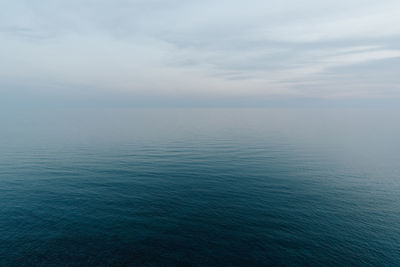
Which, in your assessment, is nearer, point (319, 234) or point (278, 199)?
point (319, 234)

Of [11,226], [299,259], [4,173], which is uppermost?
[4,173]

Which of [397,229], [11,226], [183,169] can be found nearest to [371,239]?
[397,229]

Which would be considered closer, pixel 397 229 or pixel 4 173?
pixel 397 229

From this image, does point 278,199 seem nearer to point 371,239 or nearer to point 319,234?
point 319,234

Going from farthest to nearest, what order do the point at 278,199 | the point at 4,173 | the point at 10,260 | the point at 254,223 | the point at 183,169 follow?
1. the point at 183,169
2. the point at 4,173
3. the point at 278,199
4. the point at 254,223
5. the point at 10,260

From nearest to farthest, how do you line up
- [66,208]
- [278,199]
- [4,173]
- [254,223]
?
[254,223] → [66,208] → [278,199] → [4,173]

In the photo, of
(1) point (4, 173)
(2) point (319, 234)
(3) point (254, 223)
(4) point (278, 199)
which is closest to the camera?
(2) point (319, 234)

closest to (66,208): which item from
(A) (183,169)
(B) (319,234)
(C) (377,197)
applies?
(A) (183,169)

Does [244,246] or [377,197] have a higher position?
[377,197]

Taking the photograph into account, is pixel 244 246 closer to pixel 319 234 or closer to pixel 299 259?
pixel 299 259

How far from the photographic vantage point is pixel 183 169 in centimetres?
6694

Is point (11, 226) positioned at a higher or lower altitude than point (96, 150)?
lower

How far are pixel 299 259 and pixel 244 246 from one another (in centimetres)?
829

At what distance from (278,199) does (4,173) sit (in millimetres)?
80701
